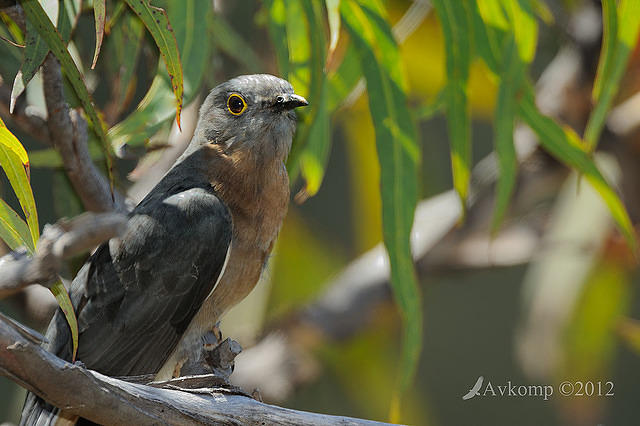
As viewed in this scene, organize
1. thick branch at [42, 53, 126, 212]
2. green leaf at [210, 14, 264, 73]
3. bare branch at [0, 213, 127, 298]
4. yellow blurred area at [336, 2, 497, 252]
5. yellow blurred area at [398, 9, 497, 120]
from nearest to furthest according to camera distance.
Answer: bare branch at [0, 213, 127, 298], thick branch at [42, 53, 126, 212], green leaf at [210, 14, 264, 73], yellow blurred area at [336, 2, 497, 252], yellow blurred area at [398, 9, 497, 120]

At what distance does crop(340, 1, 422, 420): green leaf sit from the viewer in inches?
84.2

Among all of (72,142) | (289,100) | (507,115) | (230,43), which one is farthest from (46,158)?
(507,115)

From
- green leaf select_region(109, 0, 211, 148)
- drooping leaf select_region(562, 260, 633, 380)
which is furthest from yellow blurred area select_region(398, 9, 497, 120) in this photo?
green leaf select_region(109, 0, 211, 148)

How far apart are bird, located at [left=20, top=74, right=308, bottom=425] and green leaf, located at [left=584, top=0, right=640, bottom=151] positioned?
83 cm

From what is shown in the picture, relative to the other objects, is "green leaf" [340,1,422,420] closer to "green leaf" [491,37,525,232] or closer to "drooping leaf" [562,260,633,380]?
"green leaf" [491,37,525,232]

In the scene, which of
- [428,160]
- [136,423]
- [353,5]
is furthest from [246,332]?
[136,423]

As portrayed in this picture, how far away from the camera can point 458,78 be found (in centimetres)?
226

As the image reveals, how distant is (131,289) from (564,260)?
2.52 m

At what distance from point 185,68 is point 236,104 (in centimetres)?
20

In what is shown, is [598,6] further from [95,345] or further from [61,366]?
[61,366]

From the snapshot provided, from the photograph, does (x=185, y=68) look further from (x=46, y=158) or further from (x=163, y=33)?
(x=46, y=158)

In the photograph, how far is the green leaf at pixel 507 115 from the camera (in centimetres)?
221

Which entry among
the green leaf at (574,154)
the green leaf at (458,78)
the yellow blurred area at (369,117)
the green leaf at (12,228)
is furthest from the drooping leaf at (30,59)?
the yellow blurred area at (369,117)

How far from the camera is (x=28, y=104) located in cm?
225
